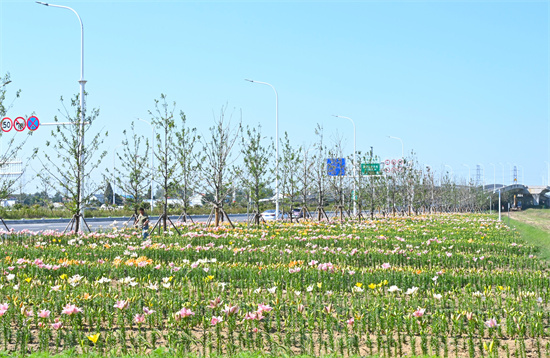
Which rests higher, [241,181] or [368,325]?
[241,181]

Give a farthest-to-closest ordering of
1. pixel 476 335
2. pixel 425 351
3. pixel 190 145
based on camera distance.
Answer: pixel 190 145 → pixel 476 335 → pixel 425 351

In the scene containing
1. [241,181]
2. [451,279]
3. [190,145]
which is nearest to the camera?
[451,279]

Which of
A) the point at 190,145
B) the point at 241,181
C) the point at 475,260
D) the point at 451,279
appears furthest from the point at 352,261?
the point at 241,181

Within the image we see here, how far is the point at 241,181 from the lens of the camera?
2492cm

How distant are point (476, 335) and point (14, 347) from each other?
4.75 m

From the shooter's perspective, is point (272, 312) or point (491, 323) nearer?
point (491, 323)

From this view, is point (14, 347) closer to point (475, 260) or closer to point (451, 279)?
point (451, 279)

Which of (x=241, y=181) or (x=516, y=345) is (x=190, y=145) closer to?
(x=241, y=181)

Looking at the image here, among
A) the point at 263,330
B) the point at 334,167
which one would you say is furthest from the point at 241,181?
the point at 263,330

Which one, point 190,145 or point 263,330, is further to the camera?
point 190,145

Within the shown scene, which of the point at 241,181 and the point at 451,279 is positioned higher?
the point at 241,181

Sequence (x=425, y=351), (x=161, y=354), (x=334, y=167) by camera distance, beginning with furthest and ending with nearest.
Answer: (x=334, y=167)
(x=425, y=351)
(x=161, y=354)

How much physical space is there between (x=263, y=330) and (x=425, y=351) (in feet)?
5.69

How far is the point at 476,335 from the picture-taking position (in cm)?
620
